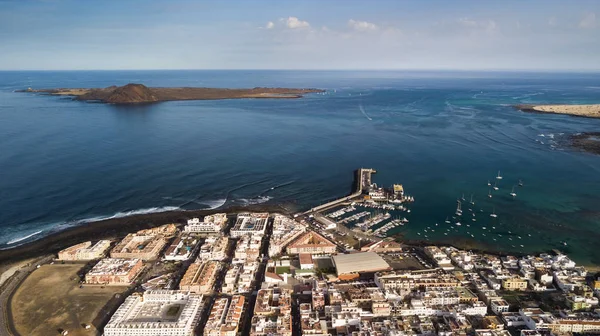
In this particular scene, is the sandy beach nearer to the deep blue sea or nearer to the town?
the deep blue sea

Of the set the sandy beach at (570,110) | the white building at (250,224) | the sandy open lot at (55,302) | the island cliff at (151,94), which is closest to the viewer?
the sandy open lot at (55,302)

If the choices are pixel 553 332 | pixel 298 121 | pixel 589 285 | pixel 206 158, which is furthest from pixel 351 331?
pixel 298 121

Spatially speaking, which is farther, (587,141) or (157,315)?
(587,141)

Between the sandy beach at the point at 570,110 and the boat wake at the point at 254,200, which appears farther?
the sandy beach at the point at 570,110

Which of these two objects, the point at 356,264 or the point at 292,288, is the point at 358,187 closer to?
the point at 356,264

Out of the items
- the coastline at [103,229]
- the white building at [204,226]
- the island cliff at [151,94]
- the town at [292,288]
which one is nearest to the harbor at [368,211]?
the town at [292,288]

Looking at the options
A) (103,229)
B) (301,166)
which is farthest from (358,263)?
(301,166)

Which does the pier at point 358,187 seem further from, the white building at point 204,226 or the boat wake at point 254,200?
the white building at point 204,226
